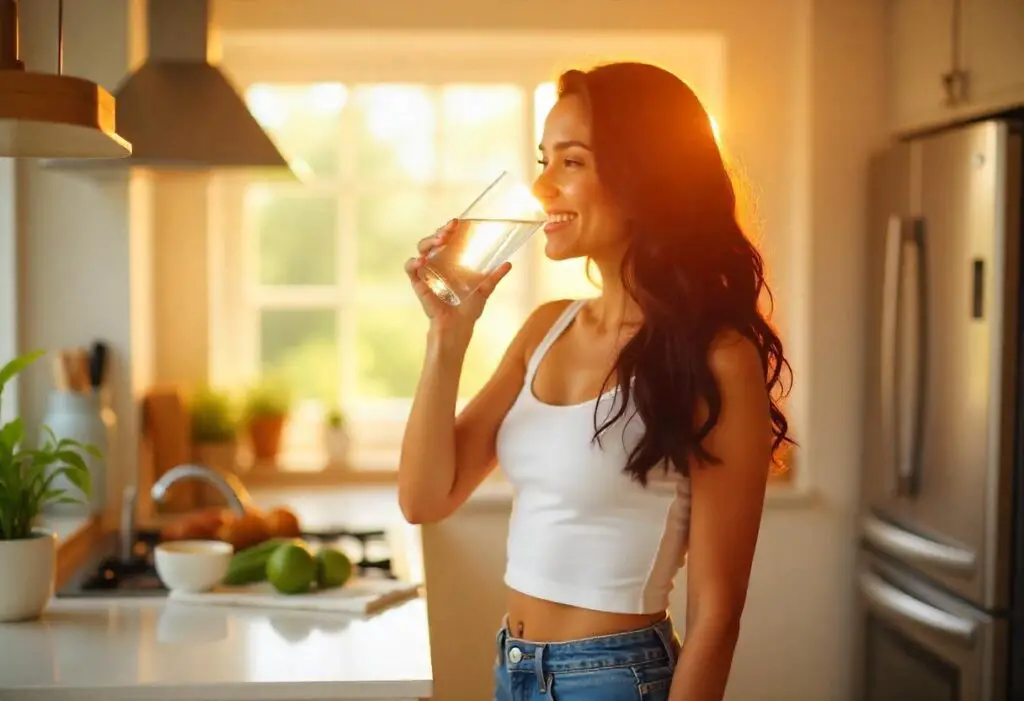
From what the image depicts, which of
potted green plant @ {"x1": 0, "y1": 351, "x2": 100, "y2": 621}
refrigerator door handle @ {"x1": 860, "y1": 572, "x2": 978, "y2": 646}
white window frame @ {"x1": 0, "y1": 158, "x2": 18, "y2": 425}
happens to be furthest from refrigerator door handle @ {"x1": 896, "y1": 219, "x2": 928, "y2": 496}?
white window frame @ {"x1": 0, "y1": 158, "x2": 18, "y2": 425}

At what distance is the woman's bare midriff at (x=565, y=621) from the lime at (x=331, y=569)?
0.70 metres

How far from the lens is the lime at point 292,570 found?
2.19 meters

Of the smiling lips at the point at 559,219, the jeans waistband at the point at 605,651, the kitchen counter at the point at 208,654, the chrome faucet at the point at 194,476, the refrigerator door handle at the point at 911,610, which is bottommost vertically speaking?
the refrigerator door handle at the point at 911,610

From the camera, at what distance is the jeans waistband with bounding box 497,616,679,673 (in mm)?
1535

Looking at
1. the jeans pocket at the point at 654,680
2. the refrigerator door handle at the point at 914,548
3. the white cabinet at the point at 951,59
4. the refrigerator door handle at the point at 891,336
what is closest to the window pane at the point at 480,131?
the white cabinet at the point at 951,59

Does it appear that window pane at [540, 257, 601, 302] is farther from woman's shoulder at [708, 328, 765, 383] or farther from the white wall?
woman's shoulder at [708, 328, 765, 383]

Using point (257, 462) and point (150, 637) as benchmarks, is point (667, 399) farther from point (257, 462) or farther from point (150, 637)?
point (257, 462)

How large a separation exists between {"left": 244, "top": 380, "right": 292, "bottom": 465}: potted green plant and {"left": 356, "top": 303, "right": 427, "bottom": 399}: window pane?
0.35m

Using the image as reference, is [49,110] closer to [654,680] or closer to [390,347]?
[654,680]

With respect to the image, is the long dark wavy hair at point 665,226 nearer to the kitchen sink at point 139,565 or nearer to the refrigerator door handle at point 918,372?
the kitchen sink at point 139,565

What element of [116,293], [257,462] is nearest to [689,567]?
[116,293]

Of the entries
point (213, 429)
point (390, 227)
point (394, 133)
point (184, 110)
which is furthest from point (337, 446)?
point (184, 110)

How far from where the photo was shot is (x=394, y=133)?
3.86 metres

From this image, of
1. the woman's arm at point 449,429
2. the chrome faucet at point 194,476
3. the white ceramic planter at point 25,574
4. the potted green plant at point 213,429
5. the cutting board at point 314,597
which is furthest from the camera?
the potted green plant at point 213,429
